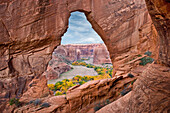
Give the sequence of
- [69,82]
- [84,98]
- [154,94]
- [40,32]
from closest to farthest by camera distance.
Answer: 1. [154,94]
2. [84,98]
3. [40,32]
4. [69,82]

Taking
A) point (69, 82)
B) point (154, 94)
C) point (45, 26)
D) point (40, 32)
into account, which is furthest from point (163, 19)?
point (69, 82)

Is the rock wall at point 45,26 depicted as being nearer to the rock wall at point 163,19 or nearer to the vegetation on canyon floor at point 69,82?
the vegetation on canyon floor at point 69,82

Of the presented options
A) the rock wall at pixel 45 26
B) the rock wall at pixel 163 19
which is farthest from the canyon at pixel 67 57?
the rock wall at pixel 163 19

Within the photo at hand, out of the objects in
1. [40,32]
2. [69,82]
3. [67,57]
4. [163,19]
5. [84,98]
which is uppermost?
[40,32]

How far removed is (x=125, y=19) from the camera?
31.7ft

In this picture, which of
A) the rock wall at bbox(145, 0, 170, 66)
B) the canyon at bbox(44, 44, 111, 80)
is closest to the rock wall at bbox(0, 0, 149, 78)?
the rock wall at bbox(145, 0, 170, 66)

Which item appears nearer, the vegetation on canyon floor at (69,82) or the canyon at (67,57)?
the vegetation on canyon floor at (69,82)

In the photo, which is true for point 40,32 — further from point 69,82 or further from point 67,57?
point 67,57

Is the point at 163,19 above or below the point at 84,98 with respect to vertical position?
above

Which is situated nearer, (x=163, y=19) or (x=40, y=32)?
(x=163, y=19)

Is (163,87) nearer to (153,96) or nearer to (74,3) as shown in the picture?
(153,96)

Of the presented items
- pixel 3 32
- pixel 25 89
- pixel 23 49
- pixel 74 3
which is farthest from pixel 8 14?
pixel 25 89

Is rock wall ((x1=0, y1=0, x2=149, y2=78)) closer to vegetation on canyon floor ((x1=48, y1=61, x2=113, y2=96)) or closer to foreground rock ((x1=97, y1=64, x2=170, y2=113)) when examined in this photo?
vegetation on canyon floor ((x1=48, y1=61, x2=113, y2=96))

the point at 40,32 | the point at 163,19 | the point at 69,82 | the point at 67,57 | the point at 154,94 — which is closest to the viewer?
the point at 163,19
